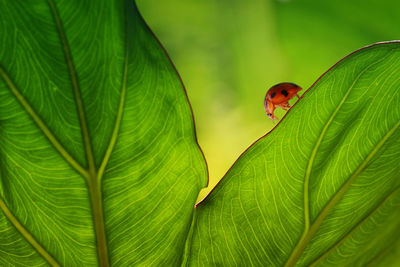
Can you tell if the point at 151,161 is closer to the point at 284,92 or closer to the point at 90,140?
the point at 90,140

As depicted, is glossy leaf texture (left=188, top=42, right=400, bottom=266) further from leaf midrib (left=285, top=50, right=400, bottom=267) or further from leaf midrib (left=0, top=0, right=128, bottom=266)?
leaf midrib (left=0, top=0, right=128, bottom=266)

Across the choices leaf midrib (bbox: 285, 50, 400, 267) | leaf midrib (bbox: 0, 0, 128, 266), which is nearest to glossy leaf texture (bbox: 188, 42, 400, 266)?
leaf midrib (bbox: 285, 50, 400, 267)

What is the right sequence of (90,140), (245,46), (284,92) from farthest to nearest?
(245,46) → (284,92) → (90,140)

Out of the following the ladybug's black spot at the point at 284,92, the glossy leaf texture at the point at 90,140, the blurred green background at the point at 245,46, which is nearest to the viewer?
the glossy leaf texture at the point at 90,140

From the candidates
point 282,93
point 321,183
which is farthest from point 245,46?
point 321,183

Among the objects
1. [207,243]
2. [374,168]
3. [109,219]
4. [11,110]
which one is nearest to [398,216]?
[374,168]

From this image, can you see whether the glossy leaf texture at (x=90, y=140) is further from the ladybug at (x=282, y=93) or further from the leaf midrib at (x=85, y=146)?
the ladybug at (x=282, y=93)

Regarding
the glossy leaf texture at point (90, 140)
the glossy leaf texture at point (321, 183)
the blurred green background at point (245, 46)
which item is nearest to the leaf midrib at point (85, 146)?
the glossy leaf texture at point (90, 140)
